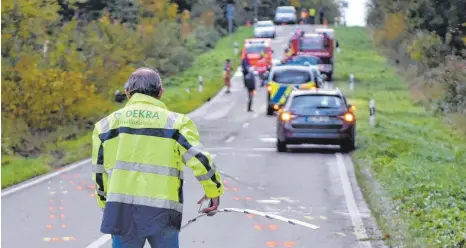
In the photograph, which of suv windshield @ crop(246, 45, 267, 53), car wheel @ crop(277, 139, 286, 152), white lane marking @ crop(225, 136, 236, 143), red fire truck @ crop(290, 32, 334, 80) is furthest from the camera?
suv windshield @ crop(246, 45, 267, 53)

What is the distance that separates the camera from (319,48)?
53.0m

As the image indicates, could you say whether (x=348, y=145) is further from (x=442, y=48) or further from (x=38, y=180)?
(x=442, y=48)

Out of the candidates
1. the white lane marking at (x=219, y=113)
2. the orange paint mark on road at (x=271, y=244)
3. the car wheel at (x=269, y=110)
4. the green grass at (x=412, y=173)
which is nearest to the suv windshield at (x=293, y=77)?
the car wheel at (x=269, y=110)

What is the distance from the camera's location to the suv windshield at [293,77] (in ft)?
107

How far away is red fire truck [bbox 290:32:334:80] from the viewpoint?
5275 cm

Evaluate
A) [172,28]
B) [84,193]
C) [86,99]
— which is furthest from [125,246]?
[172,28]

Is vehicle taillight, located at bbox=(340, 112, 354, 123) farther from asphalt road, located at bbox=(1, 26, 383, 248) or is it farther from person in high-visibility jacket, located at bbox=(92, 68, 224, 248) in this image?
person in high-visibility jacket, located at bbox=(92, 68, 224, 248)

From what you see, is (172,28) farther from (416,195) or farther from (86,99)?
(416,195)

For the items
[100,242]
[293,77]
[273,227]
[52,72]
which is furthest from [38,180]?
[293,77]

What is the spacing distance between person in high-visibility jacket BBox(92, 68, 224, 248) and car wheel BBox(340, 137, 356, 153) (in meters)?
16.3

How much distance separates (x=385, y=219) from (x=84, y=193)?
5291mm

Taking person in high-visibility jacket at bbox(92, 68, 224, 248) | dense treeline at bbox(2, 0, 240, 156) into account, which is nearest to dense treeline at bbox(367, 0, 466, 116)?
dense treeline at bbox(2, 0, 240, 156)

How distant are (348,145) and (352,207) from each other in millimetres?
8413

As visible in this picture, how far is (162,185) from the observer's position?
6371mm
